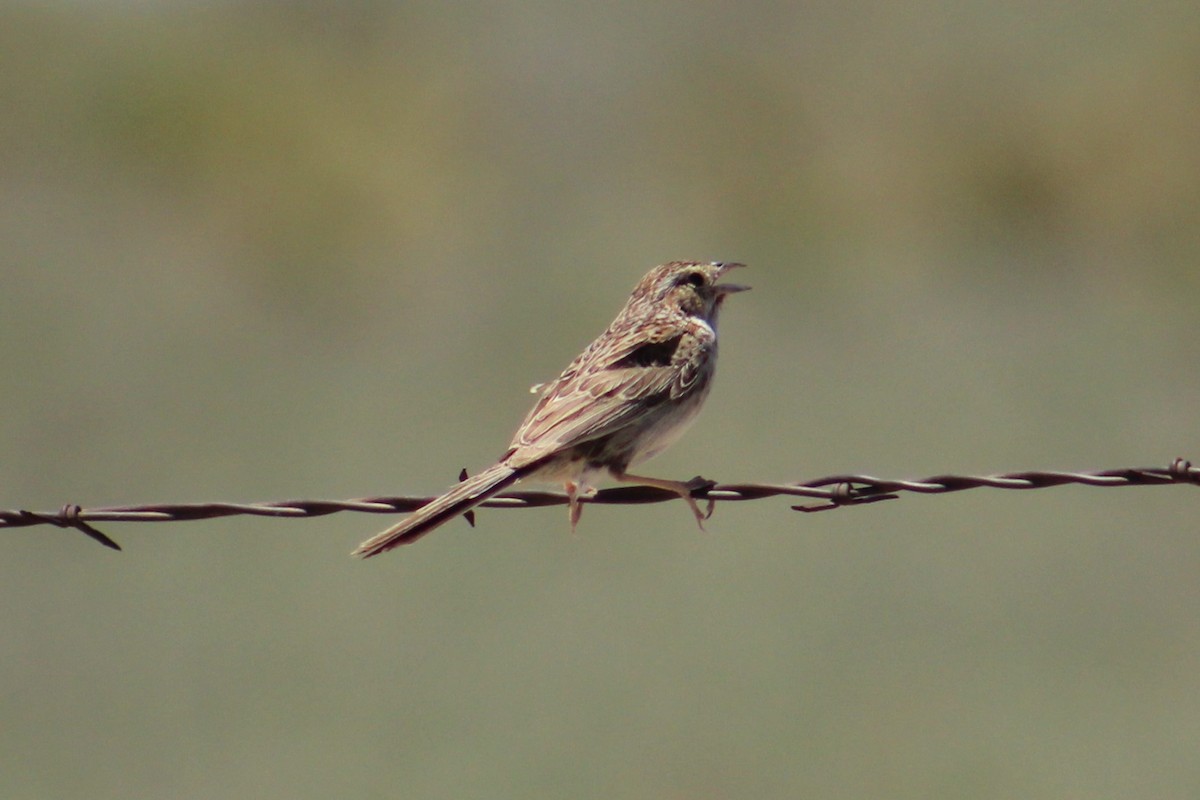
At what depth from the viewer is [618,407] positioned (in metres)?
6.14

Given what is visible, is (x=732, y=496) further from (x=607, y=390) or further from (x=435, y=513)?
(x=607, y=390)

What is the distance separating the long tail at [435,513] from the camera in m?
4.70

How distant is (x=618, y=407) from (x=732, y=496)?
4.58 feet

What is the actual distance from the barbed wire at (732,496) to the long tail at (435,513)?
0.21 ft

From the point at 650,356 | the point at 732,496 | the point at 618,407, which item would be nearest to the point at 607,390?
the point at 618,407

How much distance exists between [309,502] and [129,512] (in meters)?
0.54

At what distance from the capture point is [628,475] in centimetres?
627

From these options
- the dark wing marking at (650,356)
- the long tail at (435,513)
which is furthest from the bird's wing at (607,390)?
the long tail at (435,513)

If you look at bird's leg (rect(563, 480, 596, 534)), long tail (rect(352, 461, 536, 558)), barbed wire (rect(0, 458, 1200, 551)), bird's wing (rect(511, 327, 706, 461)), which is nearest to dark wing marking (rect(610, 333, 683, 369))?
bird's wing (rect(511, 327, 706, 461))

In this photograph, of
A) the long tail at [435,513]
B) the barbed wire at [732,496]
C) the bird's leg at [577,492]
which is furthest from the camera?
the bird's leg at [577,492]

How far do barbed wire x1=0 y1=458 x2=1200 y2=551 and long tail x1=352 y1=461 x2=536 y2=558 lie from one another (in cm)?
6

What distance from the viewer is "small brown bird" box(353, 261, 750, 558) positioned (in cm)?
568

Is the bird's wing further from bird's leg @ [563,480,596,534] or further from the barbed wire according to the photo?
the barbed wire

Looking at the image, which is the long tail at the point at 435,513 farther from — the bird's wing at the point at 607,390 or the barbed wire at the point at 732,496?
the bird's wing at the point at 607,390
